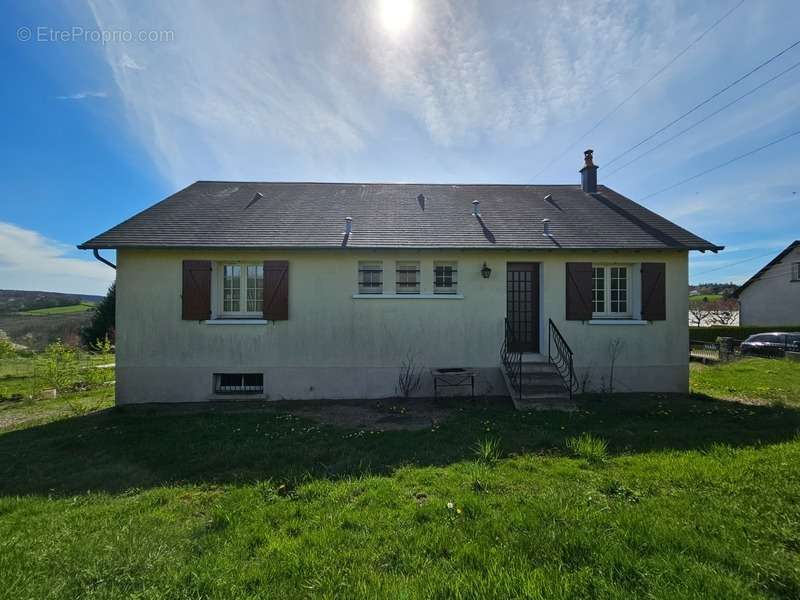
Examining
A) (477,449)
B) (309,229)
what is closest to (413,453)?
(477,449)

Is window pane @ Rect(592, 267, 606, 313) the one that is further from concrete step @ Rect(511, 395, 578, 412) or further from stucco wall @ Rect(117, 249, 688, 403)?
concrete step @ Rect(511, 395, 578, 412)

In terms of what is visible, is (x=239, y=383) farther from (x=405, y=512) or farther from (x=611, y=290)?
(x=611, y=290)

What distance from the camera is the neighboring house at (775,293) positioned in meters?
23.9

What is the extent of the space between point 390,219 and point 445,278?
236 centimetres

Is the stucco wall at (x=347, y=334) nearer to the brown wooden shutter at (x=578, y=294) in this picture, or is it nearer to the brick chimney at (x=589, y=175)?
the brown wooden shutter at (x=578, y=294)

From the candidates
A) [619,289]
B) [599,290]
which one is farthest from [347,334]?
[619,289]

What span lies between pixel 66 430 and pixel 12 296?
149ft

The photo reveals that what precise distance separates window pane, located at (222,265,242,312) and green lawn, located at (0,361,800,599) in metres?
3.42

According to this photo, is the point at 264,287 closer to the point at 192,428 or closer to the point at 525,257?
the point at 192,428

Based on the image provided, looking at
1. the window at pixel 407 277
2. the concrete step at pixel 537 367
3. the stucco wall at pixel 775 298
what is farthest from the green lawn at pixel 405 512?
the stucco wall at pixel 775 298

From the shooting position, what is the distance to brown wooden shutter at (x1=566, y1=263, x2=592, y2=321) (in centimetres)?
879

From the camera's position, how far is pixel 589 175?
40.3 feet

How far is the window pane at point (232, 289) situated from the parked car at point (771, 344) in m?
22.6

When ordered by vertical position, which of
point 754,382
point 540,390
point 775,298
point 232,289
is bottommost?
point 754,382
